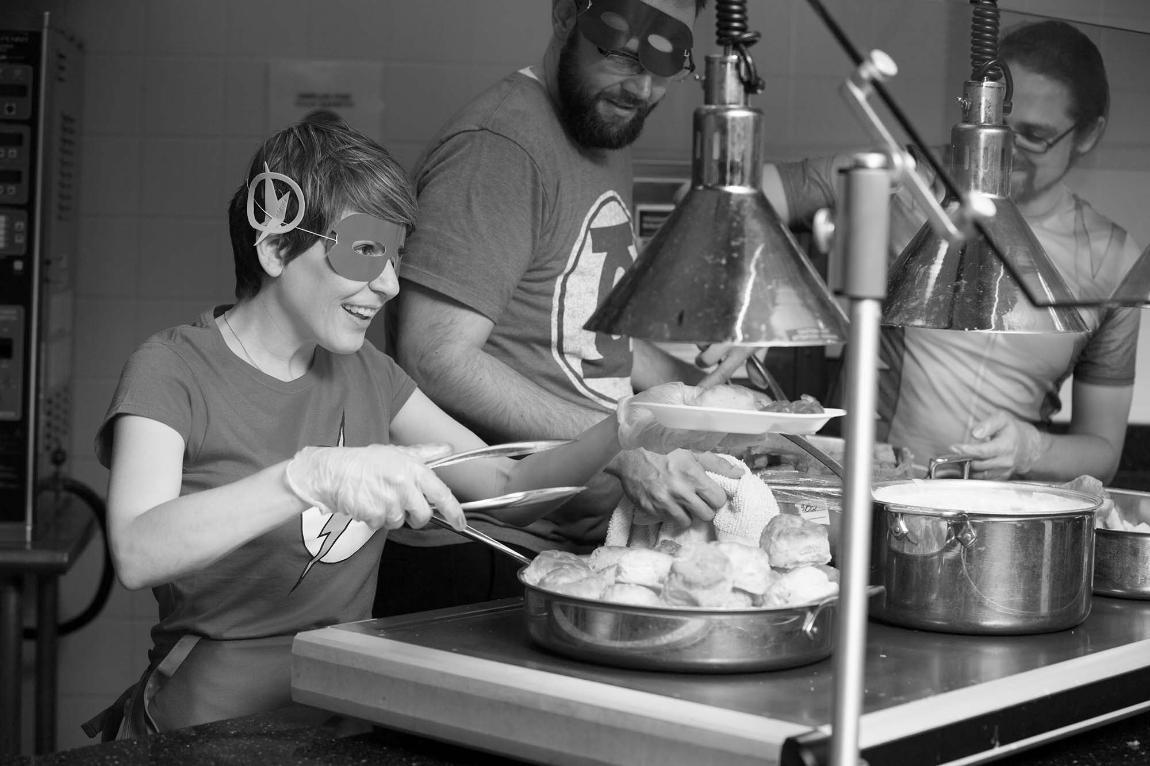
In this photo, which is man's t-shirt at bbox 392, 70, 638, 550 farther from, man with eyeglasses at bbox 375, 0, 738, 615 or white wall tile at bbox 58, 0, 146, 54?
white wall tile at bbox 58, 0, 146, 54

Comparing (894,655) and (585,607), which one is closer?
(585,607)

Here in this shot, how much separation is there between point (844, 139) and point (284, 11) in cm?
144

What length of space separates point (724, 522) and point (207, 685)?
657 millimetres

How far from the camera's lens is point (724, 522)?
1675 millimetres

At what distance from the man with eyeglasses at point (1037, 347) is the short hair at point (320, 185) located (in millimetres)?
983

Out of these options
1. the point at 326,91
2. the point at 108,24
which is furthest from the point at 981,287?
the point at 108,24

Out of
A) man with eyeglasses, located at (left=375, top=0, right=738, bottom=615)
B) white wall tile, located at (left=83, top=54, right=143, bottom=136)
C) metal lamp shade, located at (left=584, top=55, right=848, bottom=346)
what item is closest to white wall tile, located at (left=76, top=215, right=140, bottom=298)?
white wall tile, located at (left=83, top=54, right=143, bottom=136)

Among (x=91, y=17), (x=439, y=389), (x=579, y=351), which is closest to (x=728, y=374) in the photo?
(x=579, y=351)

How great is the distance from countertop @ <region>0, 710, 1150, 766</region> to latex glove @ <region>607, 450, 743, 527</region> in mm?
482

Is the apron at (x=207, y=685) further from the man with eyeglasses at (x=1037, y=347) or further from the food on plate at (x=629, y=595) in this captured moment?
the man with eyeglasses at (x=1037, y=347)

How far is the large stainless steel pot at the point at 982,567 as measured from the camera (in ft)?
4.53

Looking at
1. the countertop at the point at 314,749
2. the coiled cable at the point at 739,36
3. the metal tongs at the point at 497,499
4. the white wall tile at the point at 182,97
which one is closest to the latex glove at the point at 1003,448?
the countertop at the point at 314,749

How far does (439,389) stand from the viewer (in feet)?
6.76

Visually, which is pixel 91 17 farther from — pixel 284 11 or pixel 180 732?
pixel 180 732
